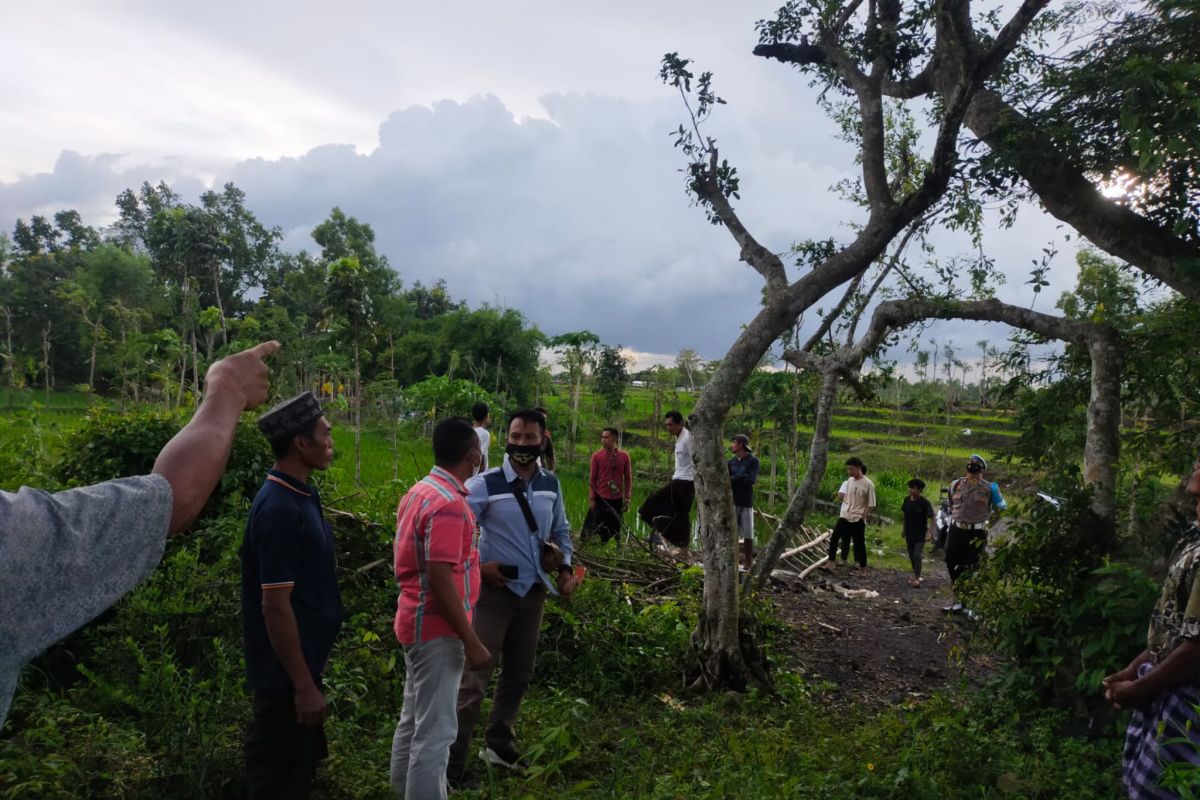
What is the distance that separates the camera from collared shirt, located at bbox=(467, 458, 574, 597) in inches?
164

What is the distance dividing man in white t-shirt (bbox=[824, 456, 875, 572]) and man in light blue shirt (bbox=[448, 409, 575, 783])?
7.11 m

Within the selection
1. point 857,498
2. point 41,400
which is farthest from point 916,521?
point 41,400

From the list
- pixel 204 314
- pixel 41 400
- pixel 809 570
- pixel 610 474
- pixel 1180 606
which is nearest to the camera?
pixel 1180 606

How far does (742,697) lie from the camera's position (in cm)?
536

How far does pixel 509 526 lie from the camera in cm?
419

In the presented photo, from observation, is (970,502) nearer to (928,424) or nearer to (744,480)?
(744,480)

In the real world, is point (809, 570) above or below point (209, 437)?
below

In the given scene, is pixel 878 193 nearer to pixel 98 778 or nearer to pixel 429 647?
pixel 429 647

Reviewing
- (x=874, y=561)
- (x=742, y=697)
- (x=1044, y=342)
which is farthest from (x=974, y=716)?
(x=874, y=561)

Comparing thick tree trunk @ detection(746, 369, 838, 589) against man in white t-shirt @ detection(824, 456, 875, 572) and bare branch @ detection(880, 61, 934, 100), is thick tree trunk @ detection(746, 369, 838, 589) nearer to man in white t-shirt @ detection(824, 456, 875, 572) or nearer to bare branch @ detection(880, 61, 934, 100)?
bare branch @ detection(880, 61, 934, 100)

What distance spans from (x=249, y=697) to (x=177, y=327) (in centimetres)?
3524

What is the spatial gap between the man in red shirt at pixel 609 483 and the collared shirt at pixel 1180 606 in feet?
19.1

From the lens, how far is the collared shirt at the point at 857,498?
1055cm

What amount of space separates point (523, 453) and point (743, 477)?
17.1ft
